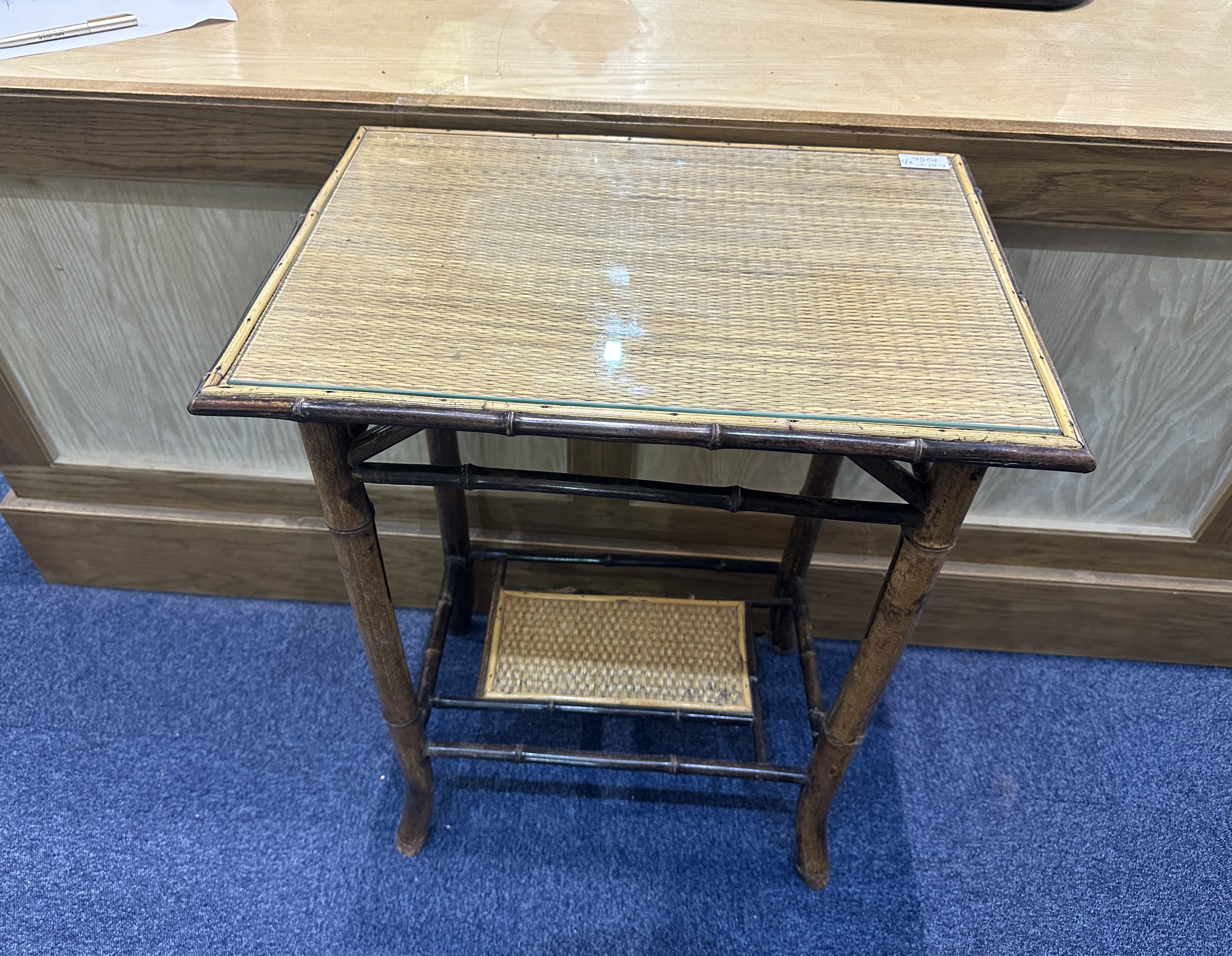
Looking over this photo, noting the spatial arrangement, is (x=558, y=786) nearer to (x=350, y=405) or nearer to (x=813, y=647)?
(x=813, y=647)

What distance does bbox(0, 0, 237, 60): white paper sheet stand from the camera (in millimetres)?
1100

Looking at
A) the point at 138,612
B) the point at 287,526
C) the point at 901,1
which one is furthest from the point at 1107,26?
the point at 138,612

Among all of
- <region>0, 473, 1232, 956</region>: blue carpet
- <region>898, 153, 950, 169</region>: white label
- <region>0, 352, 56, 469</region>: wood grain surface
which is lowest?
<region>0, 473, 1232, 956</region>: blue carpet

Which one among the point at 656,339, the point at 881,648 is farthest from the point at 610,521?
the point at 656,339

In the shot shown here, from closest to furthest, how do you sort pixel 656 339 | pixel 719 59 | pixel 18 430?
pixel 656 339 < pixel 719 59 < pixel 18 430

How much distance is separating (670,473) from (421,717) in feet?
1.77

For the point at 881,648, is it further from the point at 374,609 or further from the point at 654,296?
the point at 374,609

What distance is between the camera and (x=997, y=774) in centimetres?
140

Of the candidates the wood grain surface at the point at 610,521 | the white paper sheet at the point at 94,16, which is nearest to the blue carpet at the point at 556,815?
the wood grain surface at the point at 610,521

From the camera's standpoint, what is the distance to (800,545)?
1.35m

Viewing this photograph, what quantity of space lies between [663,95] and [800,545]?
2.29ft

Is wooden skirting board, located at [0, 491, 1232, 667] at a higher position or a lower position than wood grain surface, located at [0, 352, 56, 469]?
lower

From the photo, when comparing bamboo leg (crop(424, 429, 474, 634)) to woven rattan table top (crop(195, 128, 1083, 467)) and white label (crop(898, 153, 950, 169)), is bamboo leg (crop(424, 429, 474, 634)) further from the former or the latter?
white label (crop(898, 153, 950, 169))

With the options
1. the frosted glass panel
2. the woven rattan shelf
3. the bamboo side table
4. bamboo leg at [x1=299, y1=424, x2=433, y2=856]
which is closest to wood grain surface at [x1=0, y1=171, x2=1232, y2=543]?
the frosted glass panel
